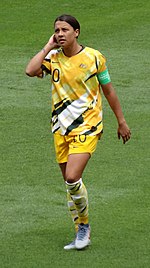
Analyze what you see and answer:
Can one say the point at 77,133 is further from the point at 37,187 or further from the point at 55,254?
the point at 37,187

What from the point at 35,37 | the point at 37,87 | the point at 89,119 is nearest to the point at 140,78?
the point at 37,87

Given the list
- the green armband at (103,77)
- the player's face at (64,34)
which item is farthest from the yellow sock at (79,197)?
the player's face at (64,34)

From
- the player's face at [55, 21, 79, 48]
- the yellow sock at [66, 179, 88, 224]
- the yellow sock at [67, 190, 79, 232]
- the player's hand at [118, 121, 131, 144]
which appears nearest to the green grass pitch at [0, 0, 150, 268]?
the yellow sock at [67, 190, 79, 232]

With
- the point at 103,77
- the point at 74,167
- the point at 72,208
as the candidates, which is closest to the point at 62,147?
the point at 74,167

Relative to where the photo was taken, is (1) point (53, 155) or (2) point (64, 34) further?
(1) point (53, 155)

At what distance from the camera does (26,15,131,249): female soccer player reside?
27.8 feet

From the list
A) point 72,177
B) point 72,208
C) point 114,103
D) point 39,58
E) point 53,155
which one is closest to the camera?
point 72,177

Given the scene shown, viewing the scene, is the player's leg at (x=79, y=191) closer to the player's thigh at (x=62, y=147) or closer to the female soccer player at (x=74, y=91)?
the female soccer player at (x=74, y=91)

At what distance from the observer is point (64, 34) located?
8.42m

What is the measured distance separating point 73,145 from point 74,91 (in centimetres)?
45

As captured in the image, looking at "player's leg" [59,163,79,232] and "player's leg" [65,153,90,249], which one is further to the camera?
"player's leg" [59,163,79,232]

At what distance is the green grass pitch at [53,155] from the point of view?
8.72 meters

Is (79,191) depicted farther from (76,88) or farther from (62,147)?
(76,88)

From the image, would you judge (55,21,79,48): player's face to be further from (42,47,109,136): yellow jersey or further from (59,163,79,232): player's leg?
(59,163,79,232): player's leg
